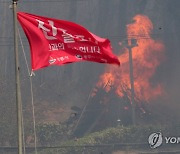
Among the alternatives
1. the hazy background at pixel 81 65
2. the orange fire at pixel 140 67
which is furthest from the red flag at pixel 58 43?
the orange fire at pixel 140 67

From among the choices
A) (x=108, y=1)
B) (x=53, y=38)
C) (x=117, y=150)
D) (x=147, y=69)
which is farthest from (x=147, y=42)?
(x=53, y=38)

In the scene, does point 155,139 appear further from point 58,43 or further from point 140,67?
point 58,43

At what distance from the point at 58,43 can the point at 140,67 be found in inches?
1105

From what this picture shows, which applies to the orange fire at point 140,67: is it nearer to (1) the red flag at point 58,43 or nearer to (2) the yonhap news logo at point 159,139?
(2) the yonhap news logo at point 159,139

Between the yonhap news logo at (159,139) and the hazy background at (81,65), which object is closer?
the yonhap news logo at (159,139)

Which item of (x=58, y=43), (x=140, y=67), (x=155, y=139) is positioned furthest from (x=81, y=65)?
(x=58, y=43)

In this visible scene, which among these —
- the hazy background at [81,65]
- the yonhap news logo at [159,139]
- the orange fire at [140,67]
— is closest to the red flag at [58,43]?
the hazy background at [81,65]

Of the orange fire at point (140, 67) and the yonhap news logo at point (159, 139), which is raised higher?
the orange fire at point (140, 67)

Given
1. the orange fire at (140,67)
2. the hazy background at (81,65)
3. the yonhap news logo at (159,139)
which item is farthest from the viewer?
the orange fire at (140,67)

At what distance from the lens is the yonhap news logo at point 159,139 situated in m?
31.7

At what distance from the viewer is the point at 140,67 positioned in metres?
35.5

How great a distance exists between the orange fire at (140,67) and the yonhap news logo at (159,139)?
10.2ft

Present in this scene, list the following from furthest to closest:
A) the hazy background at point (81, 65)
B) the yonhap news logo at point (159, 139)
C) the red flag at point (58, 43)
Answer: the hazy background at point (81, 65), the yonhap news logo at point (159, 139), the red flag at point (58, 43)

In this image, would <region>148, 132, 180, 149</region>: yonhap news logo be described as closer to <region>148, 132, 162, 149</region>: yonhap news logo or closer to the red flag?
<region>148, 132, 162, 149</region>: yonhap news logo
